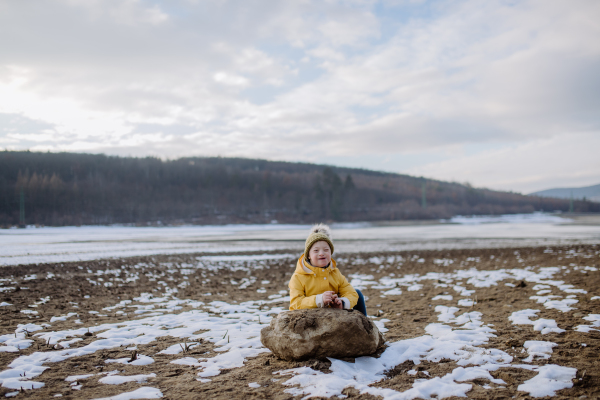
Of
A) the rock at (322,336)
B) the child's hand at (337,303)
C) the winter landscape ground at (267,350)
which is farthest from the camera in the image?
the child's hand at (337,303)

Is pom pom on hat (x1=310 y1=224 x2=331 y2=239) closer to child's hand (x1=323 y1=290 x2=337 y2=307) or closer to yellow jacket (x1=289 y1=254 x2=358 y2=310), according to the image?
yellow jacket (x1=289 y1=254 x2=358 y2=310)

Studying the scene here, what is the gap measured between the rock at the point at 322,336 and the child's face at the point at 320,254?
1.82ft

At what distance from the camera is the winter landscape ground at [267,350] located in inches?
135

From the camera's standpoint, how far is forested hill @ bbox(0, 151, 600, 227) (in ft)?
221

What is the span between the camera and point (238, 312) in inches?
272

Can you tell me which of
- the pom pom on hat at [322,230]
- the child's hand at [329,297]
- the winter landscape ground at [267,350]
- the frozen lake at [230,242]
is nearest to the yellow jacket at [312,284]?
the child's hand at [329,297]

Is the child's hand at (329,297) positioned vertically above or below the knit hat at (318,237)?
below

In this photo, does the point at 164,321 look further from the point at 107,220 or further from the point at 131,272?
the point at 107,220

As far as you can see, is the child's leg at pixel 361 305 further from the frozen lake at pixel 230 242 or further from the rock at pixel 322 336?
the frozen lake at pixel 230 242

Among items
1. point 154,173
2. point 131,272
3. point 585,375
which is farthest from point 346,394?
point 154,173

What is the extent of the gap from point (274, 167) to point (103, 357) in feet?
574

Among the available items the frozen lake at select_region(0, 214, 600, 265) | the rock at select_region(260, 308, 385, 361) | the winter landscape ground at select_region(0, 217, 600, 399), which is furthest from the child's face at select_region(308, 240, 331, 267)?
the frozen lake at select_region(0, 214, 600, 265)

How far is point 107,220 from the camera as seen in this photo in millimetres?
72188

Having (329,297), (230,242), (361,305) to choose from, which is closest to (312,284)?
(329,297)
